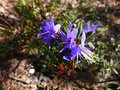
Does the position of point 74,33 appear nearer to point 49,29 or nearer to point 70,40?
point 70,40

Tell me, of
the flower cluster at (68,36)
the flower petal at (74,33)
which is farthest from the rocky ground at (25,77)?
the flower petal at (74,33)

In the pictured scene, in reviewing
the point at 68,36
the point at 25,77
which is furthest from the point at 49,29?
the point at 25,77

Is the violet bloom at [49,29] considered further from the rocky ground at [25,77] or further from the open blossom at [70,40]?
Answer: the rocky ground at [25,77]

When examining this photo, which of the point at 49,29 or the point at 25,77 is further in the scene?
the point at 25,77

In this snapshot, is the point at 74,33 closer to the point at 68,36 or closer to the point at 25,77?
the point at 68,36

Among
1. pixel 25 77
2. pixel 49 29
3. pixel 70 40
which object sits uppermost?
pixel 49 29

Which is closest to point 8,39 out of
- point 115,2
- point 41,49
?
point 41,49

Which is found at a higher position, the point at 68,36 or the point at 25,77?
the point at 68,36

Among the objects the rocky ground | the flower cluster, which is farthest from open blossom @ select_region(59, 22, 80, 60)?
the rocky ground

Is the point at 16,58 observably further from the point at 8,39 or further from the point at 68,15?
the point at 68,15

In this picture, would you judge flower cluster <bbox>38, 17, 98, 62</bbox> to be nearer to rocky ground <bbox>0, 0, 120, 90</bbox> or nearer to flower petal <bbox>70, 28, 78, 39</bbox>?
flower petal <bbox>70, 28, 78, 39</bbox>

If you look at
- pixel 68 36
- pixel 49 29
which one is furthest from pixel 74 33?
pixel 49 29
